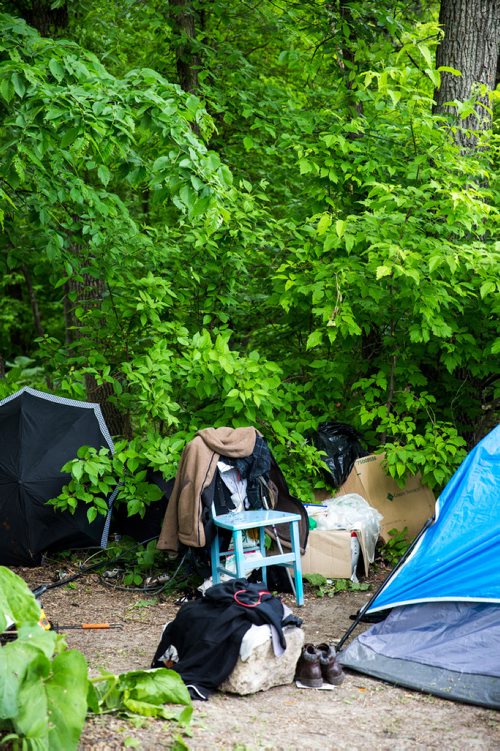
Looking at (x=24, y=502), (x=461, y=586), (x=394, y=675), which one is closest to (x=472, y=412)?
(x=461, y=586)

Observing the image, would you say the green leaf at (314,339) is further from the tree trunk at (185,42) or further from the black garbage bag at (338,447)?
the tree trunk at (185,42)

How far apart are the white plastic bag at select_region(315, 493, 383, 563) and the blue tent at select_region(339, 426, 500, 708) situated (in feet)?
4.04

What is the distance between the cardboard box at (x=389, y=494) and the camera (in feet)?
22.3

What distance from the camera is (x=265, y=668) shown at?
4.18 metres

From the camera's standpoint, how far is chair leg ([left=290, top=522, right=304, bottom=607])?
5605 mm

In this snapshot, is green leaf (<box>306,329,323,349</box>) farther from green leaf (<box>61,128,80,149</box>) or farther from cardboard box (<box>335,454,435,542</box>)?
green leaf (<box>61,128,80,149</box>)

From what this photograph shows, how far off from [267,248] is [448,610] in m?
3.90

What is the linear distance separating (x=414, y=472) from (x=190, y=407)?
1.94 metres

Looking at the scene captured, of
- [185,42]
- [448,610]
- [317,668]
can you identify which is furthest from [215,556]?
[185,42]

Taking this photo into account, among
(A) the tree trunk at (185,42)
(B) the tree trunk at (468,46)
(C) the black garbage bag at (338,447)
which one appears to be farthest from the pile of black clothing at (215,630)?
(A) the tree trunk at (185,42)

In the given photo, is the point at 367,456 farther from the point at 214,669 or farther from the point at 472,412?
the point at 214,669

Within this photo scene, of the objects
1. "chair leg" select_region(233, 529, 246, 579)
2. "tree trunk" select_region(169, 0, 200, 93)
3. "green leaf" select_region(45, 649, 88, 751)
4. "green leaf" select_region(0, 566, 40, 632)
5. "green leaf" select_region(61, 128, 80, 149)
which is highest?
"tree trunk" select_region(169, 0, 200, 93)

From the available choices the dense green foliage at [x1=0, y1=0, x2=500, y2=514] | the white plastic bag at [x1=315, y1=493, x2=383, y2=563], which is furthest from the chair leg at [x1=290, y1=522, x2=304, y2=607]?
the dense green foliage at [x1=0, y1=0, x2=500, y2=514]

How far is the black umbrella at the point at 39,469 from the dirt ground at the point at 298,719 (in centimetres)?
98
